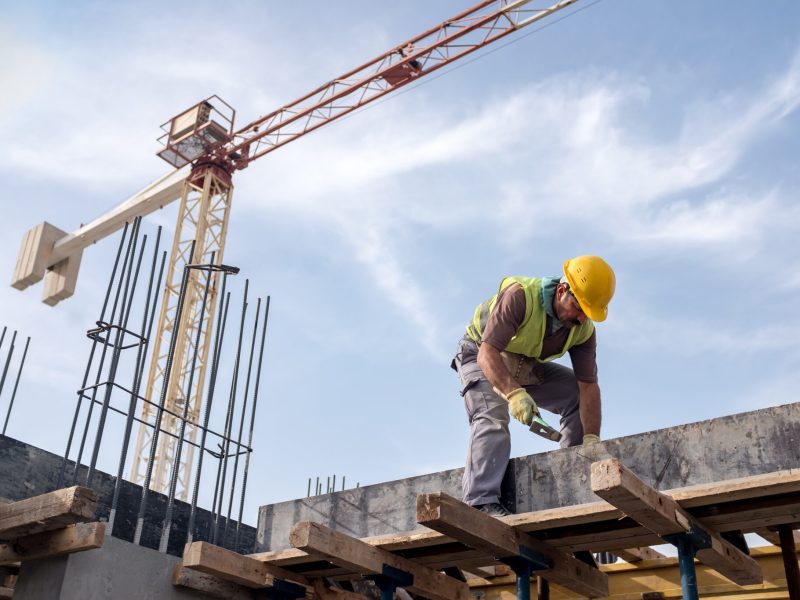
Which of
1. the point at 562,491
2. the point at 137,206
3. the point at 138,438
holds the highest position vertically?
the point at 137,206

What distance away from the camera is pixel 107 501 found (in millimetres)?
7430

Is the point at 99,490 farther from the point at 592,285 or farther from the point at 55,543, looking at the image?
the point at 592,285

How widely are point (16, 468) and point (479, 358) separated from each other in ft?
11.8

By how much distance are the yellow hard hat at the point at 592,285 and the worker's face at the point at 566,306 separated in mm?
36

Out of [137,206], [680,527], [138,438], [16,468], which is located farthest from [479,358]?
[137,206]

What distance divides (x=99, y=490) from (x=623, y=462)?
397 cm

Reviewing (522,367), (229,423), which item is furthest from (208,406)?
(522,367)

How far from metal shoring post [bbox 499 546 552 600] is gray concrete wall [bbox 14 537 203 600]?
7.58ft

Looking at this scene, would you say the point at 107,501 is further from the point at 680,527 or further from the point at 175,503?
the point at 680,527

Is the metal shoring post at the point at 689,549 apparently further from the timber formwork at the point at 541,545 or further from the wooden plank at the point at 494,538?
the wooden plank at the point at 494,538

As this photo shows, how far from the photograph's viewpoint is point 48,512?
18.2ft

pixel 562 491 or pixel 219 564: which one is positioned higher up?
pixel 562 491

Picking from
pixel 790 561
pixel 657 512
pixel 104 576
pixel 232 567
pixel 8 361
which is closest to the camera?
pixel 657 512

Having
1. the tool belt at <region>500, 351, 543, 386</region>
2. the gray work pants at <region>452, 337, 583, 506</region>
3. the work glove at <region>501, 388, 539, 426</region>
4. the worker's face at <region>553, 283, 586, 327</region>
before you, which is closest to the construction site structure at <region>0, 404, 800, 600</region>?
the gray work pants at <region>452, 337, 583, 506</region>
